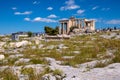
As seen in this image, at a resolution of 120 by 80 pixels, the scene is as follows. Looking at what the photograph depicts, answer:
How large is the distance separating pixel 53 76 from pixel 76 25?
110 metres

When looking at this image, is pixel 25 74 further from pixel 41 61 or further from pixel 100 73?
pixel 41 61

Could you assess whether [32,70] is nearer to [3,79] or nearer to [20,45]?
[3,79]

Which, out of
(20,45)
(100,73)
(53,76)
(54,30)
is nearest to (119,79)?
(100,73)

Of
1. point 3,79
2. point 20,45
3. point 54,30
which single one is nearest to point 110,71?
point 3,79

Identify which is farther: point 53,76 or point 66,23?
point 66,23

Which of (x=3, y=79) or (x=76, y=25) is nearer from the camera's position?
(x=3, y=79)

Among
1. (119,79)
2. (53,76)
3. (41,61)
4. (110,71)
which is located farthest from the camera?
(41,61)

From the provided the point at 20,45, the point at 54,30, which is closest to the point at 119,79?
the point at 20,45

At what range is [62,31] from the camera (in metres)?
118

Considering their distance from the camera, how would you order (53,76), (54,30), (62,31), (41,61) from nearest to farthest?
(53,76)
(41,61)
(54,30)
(62,31)

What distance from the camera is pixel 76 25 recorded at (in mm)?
119438

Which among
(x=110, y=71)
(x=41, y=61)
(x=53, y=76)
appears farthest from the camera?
(x=41, y=61)

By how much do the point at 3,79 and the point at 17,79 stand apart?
2.04 feet

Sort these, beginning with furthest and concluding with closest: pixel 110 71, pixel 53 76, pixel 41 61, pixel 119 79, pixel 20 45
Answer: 1. pixel 20 45
2. pixel 41 61
3. pixel 110 71
4. pixel 53 76
5. pixel 119 79
